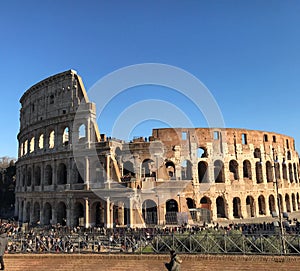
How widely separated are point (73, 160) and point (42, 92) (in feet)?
31.3

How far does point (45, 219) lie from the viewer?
2845cm

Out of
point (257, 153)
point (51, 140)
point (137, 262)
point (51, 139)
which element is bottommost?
point (137, 262)

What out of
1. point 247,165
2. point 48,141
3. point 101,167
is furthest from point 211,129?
point 48,141

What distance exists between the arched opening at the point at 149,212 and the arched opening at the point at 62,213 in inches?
337

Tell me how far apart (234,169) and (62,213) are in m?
19.6

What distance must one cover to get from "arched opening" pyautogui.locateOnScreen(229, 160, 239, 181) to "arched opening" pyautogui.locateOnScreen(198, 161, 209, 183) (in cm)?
326

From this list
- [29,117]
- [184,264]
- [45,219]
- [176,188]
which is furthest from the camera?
[29,117]

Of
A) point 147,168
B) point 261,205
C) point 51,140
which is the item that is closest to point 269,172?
point 261,205

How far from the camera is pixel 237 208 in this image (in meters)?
30.9

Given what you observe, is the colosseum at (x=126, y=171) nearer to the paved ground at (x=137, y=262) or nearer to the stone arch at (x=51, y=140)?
the stone arch at (x=51, y=140)

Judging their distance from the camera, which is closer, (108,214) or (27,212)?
(108,214)

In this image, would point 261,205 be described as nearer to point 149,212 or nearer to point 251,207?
point 251,207

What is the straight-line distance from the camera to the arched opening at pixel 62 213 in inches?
1082

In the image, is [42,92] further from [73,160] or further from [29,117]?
[73,160]
